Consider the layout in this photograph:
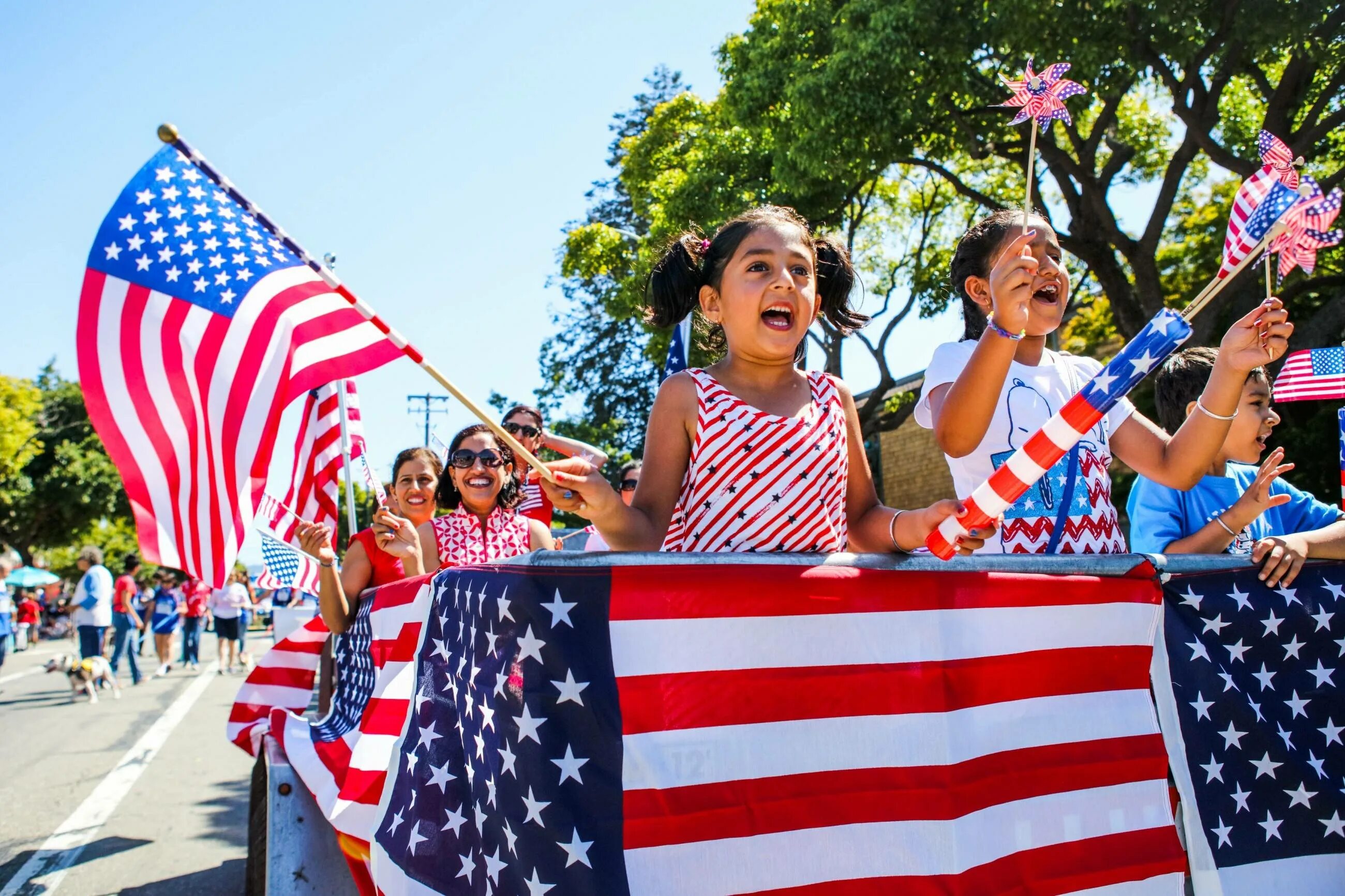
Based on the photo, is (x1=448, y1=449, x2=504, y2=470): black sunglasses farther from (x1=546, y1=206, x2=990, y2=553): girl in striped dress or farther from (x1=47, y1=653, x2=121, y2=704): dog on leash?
(x1=47, y1=653, x2=121, y2=704): dog on leash

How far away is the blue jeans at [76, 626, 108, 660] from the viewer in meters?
13.5

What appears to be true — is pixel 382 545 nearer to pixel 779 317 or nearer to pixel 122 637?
pixel 779 317

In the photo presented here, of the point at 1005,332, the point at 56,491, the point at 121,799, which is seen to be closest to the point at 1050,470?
the point at 1005,332

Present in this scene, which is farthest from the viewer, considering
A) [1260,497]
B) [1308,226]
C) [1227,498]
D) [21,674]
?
[21,674]

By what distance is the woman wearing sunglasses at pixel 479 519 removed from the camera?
4691 millimetres

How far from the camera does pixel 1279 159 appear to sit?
2445 mm

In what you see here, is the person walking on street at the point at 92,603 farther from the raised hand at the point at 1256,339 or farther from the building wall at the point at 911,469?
Result: the building wall at the point at 911,469

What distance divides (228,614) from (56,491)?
34.8 m

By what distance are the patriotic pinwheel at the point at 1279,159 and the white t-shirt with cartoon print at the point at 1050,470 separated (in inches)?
26.4

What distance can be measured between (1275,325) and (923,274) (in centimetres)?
1647

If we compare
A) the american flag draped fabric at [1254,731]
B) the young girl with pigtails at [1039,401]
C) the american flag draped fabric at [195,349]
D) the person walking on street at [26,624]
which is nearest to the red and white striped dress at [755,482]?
the young girl with pigtails at [1039,401]

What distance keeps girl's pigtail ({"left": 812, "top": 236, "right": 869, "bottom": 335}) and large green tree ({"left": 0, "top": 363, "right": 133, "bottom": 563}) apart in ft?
155

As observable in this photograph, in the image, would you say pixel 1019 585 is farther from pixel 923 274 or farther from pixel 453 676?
pixel 923 274

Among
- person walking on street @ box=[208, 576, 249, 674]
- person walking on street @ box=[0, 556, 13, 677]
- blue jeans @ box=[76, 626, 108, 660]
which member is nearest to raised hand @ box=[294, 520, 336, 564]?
blue jeans @ box=[76, 626, 108, 660]
